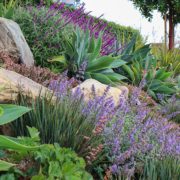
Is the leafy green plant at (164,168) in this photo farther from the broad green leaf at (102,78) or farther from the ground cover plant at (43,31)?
the ground cover plant at (43,31)

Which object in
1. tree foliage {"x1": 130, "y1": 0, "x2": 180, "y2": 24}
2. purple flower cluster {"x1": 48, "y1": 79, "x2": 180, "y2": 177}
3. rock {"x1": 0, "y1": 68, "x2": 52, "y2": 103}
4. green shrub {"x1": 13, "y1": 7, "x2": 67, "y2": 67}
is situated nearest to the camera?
purple flower cluster {"x1": 48, "y1": 79, "x2": 180, "y2": 177}

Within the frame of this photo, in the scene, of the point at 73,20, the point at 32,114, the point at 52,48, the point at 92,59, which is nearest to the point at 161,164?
the point at 32,114

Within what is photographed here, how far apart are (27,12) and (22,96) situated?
3.53m

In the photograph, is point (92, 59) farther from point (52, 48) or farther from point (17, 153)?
point (17, 153)

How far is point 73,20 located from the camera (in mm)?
6676

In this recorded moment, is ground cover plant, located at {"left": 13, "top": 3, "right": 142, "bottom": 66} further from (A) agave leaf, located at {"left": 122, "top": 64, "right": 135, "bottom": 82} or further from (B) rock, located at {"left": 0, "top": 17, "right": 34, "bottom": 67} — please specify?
(A) agave leaf, located at {"left": 122, "top": 64, "right": 135, "bottom": 82}

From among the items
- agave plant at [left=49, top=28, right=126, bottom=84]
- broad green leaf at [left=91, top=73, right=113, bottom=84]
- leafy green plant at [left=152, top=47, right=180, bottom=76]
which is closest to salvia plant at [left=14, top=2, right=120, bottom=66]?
agave plant at [left=49, top=28, right=126, bottom=84]

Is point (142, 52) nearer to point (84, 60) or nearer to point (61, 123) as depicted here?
point (84, 60)

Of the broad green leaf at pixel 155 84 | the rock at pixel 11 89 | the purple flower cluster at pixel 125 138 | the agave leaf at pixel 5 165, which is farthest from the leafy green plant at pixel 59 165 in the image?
the broad green leaf at pixel 155 84

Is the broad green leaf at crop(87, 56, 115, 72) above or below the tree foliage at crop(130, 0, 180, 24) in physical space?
below

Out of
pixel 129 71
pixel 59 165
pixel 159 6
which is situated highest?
pixel 159 6

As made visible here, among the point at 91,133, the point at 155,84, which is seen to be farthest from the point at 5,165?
the point at 155,84

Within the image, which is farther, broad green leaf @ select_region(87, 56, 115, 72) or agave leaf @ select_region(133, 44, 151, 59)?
agave leaf @ select_region(133, 44, 151, 59)

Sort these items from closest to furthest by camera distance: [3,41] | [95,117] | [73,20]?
[95,117]
[3,41]
[73,20]
